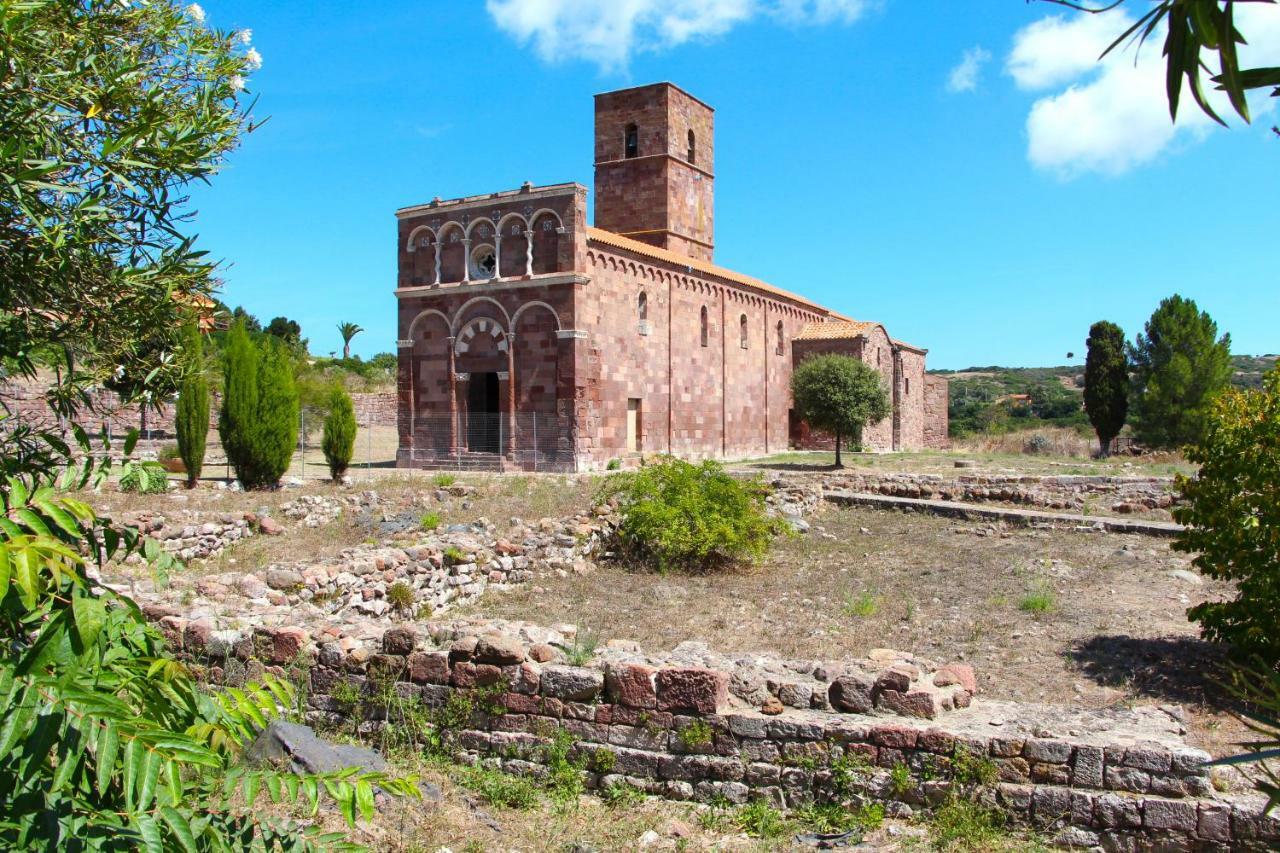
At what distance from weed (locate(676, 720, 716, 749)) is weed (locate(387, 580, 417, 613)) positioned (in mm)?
5854

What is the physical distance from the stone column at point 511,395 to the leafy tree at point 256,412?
652 cm

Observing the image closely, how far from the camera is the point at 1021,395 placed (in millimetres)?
87000

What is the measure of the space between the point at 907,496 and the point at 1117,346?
2490 cm

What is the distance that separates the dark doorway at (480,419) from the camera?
86.8 feet

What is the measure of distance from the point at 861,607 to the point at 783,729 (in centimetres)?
495

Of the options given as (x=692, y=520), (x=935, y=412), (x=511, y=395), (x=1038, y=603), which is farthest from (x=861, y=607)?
(x=935, y=412)

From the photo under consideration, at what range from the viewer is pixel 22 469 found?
3578 mm

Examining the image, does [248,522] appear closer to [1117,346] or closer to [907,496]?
[907,496]

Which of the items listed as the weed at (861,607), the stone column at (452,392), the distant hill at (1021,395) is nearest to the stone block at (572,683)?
the weed at (861,607)

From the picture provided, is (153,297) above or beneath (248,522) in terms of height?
above

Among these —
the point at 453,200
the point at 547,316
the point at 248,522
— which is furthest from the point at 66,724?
the point at 453,200

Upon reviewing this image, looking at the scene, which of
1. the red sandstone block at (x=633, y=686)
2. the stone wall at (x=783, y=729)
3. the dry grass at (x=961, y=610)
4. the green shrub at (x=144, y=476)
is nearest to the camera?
the green shrub at (x=144, y=476)

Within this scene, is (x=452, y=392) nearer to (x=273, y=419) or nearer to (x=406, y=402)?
(x=406, y=402)

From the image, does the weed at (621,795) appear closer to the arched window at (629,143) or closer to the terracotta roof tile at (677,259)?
the terracotta roof tile at (677,259)
